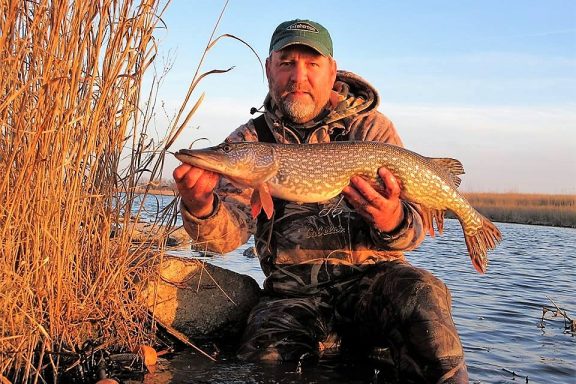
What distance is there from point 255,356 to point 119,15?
213cm

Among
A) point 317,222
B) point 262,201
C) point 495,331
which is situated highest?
point 262,201

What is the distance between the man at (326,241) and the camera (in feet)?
11.4

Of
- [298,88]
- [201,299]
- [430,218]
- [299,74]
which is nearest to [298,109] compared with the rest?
[298,88]

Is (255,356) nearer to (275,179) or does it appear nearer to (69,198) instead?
(275,179)

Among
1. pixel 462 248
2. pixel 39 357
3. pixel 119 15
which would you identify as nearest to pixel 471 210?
pixel 119 15

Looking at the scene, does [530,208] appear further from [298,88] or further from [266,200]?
[266,200]

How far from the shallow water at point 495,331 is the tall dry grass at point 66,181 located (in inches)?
22.0

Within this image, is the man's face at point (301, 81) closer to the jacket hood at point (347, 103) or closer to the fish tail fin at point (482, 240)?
the jacket hood at point (347, 103)

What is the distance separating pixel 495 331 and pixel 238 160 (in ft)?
10.2

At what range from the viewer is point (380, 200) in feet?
11.9

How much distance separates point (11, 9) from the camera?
2.58 metres

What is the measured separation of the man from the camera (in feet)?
11.4

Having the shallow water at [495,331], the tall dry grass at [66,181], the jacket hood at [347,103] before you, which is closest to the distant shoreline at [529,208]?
the shallow water at [495,331]

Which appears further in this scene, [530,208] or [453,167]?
[530,208]
